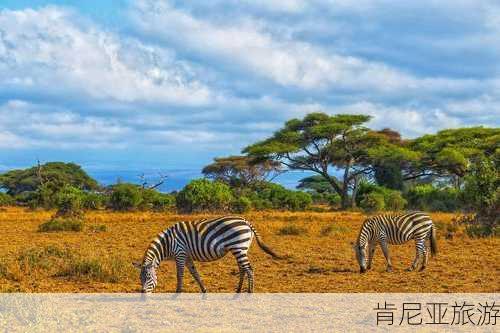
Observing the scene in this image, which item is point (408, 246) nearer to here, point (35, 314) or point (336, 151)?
point (35, 314)

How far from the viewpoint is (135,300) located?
10.7 m

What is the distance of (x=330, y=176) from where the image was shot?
5194cm

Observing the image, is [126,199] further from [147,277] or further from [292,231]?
[147,277]

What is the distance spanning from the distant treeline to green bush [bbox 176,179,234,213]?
5 centimetres

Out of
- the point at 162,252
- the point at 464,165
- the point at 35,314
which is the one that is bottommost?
the point at 35,314

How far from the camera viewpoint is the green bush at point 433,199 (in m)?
40.6

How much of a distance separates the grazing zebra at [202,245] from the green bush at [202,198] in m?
25.0

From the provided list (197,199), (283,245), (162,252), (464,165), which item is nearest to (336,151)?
(464,165)

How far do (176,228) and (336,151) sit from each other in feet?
128

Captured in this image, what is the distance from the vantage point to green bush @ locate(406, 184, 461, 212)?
133 feet

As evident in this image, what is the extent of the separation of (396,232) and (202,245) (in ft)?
17.7

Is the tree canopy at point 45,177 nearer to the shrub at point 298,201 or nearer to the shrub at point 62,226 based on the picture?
the shrub at point 298,201

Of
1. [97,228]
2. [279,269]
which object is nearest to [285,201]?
[97,228]

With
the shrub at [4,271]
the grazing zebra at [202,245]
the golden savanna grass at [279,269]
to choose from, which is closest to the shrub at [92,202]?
the golden savanna grass at [279,269]
